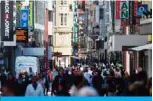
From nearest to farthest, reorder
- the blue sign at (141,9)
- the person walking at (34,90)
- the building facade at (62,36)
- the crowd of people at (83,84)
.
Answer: the crowd of people at (83,84) → the person walking at (34,90) → the building facade at (62,36) → the blue sign at (141,9)

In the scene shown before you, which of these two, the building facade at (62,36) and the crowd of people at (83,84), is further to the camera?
the building facade at (62,36)

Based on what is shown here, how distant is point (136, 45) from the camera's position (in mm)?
7492

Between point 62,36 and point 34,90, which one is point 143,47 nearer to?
point 34,90

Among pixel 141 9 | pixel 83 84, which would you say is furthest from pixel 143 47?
pixel 141 9

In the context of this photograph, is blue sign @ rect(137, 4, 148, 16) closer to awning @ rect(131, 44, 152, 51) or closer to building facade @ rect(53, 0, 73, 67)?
building facade @ rect(53, 0, 73, 67)

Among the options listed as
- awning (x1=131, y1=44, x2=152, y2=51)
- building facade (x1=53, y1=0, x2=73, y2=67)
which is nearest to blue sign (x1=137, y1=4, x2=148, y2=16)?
building facade (x1=53, y1=0, x2=73, y2=67)

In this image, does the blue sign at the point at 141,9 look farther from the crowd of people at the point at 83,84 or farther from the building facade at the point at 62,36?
the crowd of people at the point at 83,84

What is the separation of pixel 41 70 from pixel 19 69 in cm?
116

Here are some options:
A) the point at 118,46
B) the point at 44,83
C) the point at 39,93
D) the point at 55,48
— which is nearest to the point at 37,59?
the point at 55,48

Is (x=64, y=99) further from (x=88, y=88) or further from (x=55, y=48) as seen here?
(x=55, y=48)

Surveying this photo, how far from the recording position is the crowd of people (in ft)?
22.4

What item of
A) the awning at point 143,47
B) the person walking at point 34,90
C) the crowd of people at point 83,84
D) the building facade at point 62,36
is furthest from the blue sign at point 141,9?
the person walking at point 34,90

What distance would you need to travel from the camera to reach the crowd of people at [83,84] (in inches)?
268

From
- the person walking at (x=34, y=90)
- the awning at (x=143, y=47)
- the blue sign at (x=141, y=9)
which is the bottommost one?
the person walking at (x=34, y=90)
